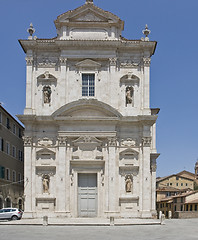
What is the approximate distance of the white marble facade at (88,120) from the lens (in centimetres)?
3403

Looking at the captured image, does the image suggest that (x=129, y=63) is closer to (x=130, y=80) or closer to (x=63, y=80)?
(x=130, y=80)

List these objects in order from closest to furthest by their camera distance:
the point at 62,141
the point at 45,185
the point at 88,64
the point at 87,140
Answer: the point at 45,185 < the point at 62,141 < the point at 87,140 < the point at 88,64

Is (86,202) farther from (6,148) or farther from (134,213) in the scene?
(6,148)

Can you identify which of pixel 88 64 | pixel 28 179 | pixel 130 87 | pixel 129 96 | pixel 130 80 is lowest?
pixel 28 179

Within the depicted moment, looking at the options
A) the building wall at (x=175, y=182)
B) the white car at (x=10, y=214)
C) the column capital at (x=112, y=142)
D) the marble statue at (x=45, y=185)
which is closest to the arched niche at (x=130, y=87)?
the column capital at (x=112, y=142)

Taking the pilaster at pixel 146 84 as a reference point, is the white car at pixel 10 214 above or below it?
below

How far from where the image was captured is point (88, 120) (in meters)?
34.4

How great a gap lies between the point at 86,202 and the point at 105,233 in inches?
476

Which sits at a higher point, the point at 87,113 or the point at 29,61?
the point at 29,61

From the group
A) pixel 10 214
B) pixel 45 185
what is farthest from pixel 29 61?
pixel 10 214

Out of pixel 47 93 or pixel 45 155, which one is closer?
pixel 45 155

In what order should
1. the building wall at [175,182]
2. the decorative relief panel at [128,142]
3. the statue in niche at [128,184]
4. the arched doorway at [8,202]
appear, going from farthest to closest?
the building wall at [175,182], the arched doorway at [8,202], the decorative relief panel at [128,142], the statue in niche at [128,184]

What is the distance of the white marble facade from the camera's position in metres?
34.0

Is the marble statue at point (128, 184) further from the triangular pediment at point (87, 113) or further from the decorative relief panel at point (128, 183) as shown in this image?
the triangular pediment at point (87, 113)
